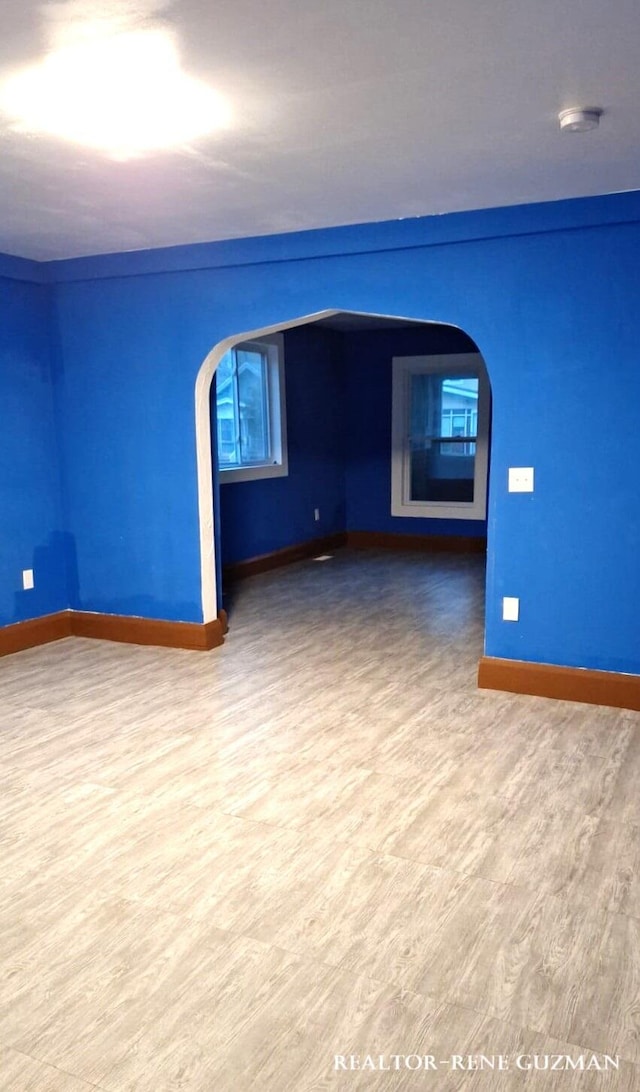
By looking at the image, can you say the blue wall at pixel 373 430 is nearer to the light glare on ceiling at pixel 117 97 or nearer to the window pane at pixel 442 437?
the window pane at pixel 442 437

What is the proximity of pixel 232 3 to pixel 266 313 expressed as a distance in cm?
246

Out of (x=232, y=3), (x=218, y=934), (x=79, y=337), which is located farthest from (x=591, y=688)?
(x=79, y=337)

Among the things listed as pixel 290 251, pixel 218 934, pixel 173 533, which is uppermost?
pixel 290 251

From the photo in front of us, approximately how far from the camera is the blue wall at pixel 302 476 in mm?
6609

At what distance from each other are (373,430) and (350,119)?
5751 millimetres

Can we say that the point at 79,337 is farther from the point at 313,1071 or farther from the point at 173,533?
the point at 313,1071

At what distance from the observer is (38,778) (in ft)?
9.74

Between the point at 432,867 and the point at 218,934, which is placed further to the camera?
the point at 432,867

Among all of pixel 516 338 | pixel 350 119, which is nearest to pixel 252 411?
pixel 516 338

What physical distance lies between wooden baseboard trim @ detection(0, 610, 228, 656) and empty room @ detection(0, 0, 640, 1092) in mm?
22

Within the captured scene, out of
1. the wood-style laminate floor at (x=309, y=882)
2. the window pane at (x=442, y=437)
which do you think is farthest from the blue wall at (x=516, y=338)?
the window pane at (x=442, y=437)

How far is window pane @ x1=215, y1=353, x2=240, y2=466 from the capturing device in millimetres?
6375

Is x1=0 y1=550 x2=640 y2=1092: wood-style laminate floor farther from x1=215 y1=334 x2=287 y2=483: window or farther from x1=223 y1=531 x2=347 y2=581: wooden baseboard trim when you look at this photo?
x1=215 y1=334 x2=287 y2=483: window

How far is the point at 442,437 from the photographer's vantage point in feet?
26.2
